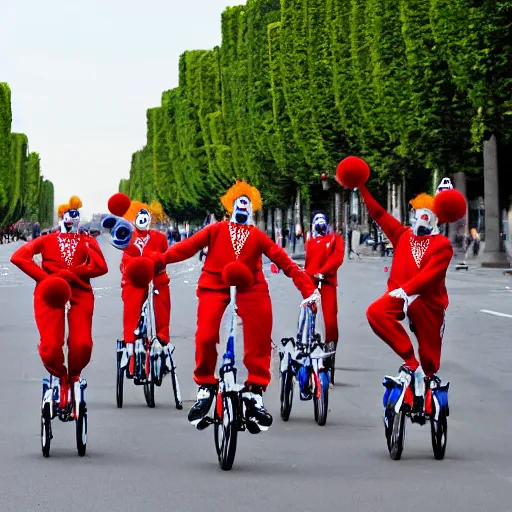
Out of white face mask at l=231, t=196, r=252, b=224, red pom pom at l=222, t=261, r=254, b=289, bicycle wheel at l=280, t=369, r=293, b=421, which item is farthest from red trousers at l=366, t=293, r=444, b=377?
bicycle wheel at l=280, t=369, r=293, b=421

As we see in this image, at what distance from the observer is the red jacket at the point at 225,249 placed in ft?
33.3

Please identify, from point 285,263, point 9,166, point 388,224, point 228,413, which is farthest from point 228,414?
point 9,166

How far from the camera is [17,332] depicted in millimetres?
21750

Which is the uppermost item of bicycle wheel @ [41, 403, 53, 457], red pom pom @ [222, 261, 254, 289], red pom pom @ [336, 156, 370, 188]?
red pom pom @ [336, 156, 370, 188]

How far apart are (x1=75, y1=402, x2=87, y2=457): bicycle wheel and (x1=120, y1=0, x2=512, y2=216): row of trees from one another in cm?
3232

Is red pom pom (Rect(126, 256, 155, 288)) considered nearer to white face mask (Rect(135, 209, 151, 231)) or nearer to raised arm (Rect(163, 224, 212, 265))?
raised arm (Rect(163, 224, 212, 265))

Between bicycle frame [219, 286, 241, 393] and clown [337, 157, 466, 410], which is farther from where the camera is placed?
clown [337, 157, 466, 410]

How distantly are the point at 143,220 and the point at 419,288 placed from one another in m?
5.26

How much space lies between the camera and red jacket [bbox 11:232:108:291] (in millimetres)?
10305

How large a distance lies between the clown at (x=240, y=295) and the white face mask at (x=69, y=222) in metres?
0.82

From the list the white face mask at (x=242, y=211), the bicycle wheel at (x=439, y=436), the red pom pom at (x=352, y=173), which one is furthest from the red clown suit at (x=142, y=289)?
the bicycle wheel at (x=439, y=436)

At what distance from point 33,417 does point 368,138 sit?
46.0m

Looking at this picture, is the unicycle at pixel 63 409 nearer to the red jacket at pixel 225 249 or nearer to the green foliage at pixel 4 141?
the red jacket at pixel 225 249

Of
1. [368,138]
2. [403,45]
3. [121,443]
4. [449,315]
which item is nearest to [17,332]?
[449,315]
